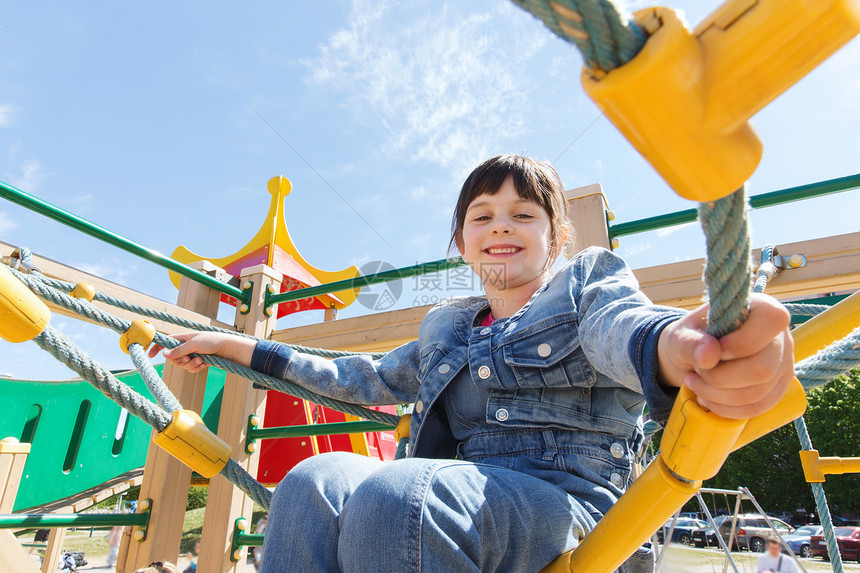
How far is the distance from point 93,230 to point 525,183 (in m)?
1.18

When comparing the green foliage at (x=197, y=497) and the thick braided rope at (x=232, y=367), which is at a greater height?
the green foliage at (x=197, y=497)

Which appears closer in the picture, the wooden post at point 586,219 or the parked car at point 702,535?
the wooden post at point 586,219

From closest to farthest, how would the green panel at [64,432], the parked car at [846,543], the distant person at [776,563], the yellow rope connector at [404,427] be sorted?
the yellow rope connector at [404,427], the green panel at [64,432], the distant person at [776,563], the parked car at [846,543]

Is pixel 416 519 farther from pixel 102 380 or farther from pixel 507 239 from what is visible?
pixel 102 380

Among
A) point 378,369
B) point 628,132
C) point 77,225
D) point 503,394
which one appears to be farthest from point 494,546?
point 77,225

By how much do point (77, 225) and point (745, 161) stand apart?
5.13 ft

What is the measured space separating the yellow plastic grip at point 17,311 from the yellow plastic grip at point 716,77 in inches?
35.8

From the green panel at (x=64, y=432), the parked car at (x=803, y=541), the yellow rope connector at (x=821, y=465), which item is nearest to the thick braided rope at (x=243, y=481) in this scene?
the yellow rope connector at (x=821, y=465)

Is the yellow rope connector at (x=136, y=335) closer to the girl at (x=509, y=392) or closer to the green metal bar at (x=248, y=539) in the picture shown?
the girl at (x=509, y=392)

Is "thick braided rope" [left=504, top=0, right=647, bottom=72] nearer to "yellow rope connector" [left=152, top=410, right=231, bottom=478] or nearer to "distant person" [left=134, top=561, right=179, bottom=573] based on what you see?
"yellow rope connector" [left=152, top=410, right=231, bottom=478]

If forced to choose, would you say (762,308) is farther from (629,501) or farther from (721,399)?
(629,501)

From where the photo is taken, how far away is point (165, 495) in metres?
1.53

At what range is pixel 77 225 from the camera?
1.40 metres

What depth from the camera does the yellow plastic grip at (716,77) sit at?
0.30m
